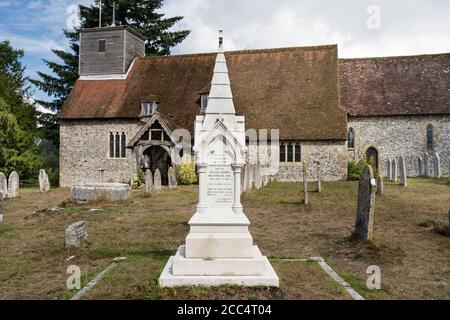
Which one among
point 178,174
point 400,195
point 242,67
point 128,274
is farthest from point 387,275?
point 242,67

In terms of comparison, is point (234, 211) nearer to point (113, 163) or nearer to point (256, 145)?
point (256, 145)

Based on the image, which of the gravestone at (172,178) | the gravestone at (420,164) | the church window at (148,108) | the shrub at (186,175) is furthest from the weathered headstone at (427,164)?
the church window at (148,108)

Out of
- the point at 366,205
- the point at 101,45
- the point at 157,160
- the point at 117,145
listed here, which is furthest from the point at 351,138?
the point at 366,205

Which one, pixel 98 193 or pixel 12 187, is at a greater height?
pixel 12 187

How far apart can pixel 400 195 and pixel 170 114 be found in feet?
49.6

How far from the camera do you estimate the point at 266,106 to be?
2591 centimetres

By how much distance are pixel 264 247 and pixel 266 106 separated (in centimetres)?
1776

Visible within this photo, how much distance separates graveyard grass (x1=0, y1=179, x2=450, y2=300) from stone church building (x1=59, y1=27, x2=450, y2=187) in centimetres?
883

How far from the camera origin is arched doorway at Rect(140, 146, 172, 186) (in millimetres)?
26016

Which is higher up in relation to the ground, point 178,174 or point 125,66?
point 125,66

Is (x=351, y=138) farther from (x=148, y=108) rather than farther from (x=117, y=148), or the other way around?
(x=117, y=148)

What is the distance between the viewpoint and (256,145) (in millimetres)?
25328

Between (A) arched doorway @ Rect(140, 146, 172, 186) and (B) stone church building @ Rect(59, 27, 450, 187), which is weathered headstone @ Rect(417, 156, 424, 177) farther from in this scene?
(A) arched doorway @ Rect(140, 146, 172, 186)

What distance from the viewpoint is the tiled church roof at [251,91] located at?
24953 mm
